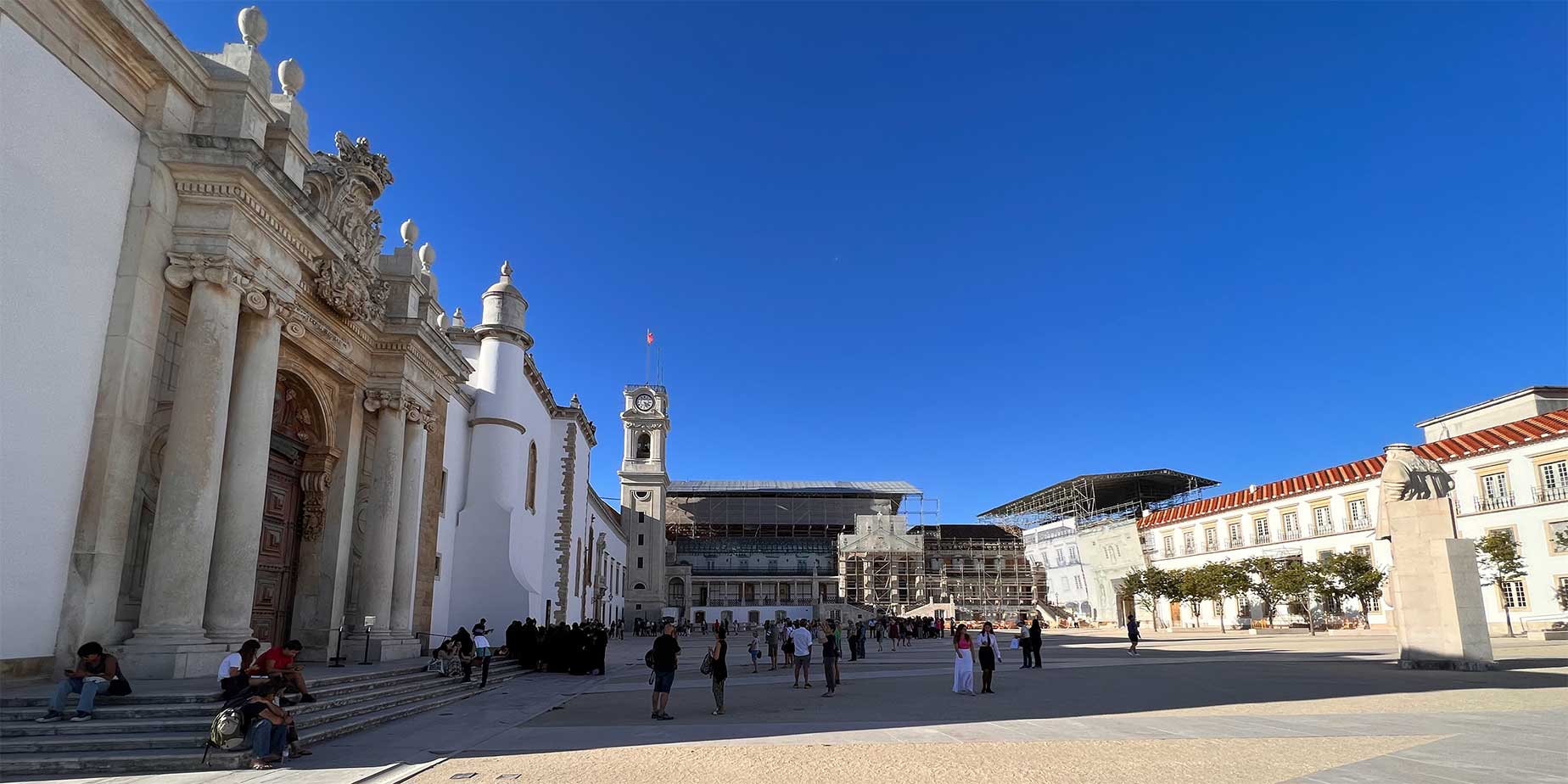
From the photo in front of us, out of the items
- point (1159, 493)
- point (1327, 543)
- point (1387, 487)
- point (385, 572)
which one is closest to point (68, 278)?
point (385, 572)

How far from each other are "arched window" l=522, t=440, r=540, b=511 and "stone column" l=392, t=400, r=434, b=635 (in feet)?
36.3

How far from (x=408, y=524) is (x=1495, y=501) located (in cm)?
4900

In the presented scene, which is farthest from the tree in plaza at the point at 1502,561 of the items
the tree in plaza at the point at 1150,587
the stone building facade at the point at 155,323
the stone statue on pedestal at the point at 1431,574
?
the stone building facade at the point at 155,323

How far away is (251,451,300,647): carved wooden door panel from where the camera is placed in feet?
51.1

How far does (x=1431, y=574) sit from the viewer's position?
64.7 ft

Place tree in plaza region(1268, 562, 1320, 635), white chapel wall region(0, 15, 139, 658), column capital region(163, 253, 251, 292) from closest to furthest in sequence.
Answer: white chapel wall region(0, 15, 139, 658) → column capital region(163, 253, 251, 292) → tree in plaza region(1268, 562, 1320, 635)

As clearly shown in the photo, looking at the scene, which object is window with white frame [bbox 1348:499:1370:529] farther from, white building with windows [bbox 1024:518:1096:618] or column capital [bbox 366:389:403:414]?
column capital [bbox 366:389:403:414]

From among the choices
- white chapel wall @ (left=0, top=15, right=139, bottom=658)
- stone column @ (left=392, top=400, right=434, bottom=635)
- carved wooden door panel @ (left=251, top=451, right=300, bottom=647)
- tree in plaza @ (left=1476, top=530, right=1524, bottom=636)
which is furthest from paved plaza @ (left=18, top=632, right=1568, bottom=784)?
tree in plaza @ (left=1476, top=530, right=1524, bottom=636)

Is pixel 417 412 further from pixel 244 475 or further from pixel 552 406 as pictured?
pixel 552 406

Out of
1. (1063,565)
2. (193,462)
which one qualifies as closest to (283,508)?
(193,462)

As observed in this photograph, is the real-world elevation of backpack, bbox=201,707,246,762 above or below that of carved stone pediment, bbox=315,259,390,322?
below

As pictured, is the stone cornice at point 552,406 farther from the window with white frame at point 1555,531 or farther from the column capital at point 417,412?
the window with white frame at point 1555,531

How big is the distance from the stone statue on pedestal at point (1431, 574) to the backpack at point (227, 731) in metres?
23.6

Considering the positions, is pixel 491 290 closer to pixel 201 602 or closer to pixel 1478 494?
pixel 201 602
